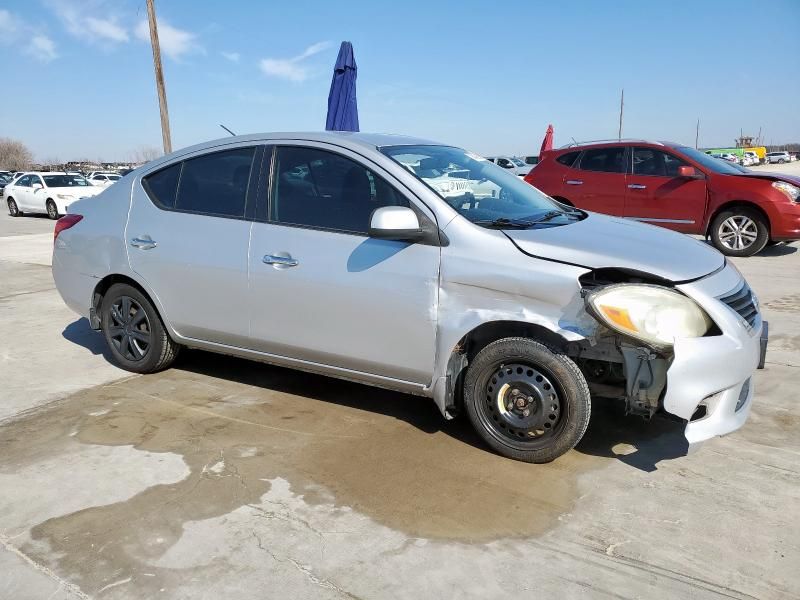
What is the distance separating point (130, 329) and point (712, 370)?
3.77m

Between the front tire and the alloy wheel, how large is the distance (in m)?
17.3

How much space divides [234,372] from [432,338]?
203 centimetres

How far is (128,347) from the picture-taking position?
15.7 ft

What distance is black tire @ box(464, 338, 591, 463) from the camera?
3.19 m

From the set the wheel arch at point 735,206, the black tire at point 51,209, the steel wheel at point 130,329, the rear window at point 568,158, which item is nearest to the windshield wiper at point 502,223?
the steel wheel at point 130,329

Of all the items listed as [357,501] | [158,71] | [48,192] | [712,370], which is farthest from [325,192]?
[48,192]

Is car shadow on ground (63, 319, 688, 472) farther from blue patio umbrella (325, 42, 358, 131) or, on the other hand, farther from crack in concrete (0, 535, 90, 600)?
blue patio umbrella (325, 42, 358, 131)

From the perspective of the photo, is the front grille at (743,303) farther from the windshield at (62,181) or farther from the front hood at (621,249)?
the windshield at (62,181)

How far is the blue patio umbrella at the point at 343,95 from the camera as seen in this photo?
10.6 m

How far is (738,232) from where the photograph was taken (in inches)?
372

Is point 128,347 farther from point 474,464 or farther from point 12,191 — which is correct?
point 12,191

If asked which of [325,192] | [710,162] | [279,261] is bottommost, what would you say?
[279,261]

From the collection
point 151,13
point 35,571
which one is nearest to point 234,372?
point 35,571

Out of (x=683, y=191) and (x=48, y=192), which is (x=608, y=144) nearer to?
(x=683, y=191)
